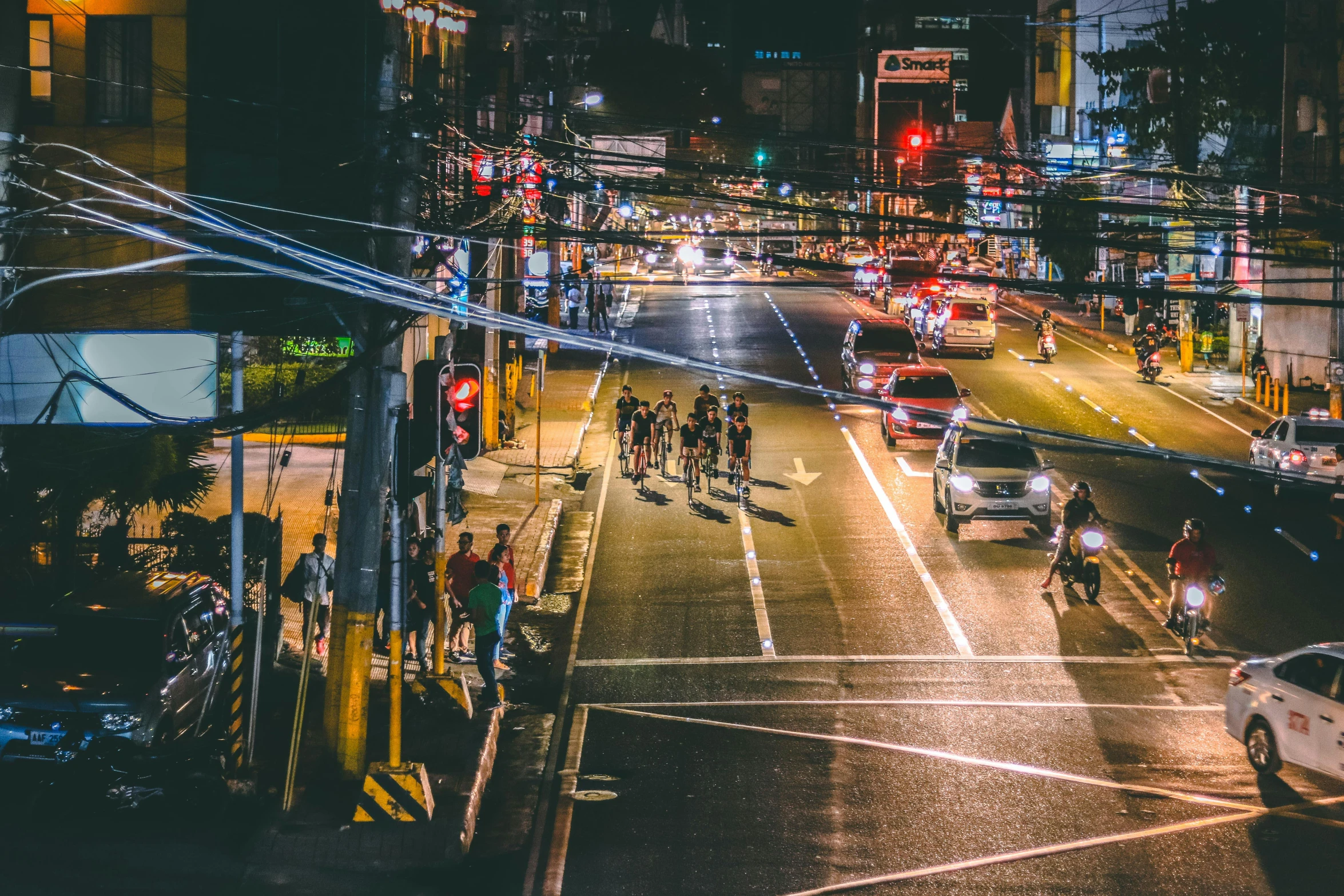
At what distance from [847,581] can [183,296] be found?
12051 millimetres

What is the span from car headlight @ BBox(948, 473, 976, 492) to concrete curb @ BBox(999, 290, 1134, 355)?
24442mm

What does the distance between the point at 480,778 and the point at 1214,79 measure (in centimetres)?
4777

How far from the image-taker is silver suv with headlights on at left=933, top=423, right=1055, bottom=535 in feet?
Result: 73.9

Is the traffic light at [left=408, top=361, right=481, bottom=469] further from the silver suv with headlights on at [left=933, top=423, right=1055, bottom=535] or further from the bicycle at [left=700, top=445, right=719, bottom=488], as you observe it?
the bicycle at [left=700, top=445, right=719, bottom=488]

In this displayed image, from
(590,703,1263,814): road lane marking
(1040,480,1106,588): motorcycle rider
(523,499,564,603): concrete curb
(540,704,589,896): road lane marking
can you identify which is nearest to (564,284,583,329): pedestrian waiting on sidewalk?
(523,499,564,603): concrete curb

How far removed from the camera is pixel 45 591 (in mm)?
16734

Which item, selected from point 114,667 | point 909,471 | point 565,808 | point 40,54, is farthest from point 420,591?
point 909,471

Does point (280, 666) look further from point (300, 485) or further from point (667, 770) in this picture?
point (300, 485)

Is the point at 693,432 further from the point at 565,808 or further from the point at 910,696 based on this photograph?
the point at 565,808

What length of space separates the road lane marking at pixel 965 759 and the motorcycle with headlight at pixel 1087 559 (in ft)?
22.1

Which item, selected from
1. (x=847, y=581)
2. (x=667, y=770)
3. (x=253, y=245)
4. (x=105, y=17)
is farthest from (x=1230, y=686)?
(x=105, y=17)

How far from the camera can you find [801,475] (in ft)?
90.9

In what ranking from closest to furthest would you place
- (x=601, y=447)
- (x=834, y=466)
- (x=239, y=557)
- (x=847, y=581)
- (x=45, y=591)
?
(x=239, y=557) < (x=45, y=591) < (x=847, y=581) < (x=834, y=466) < (x=601, y=447)

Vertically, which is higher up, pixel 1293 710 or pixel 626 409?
pixel 626 409
